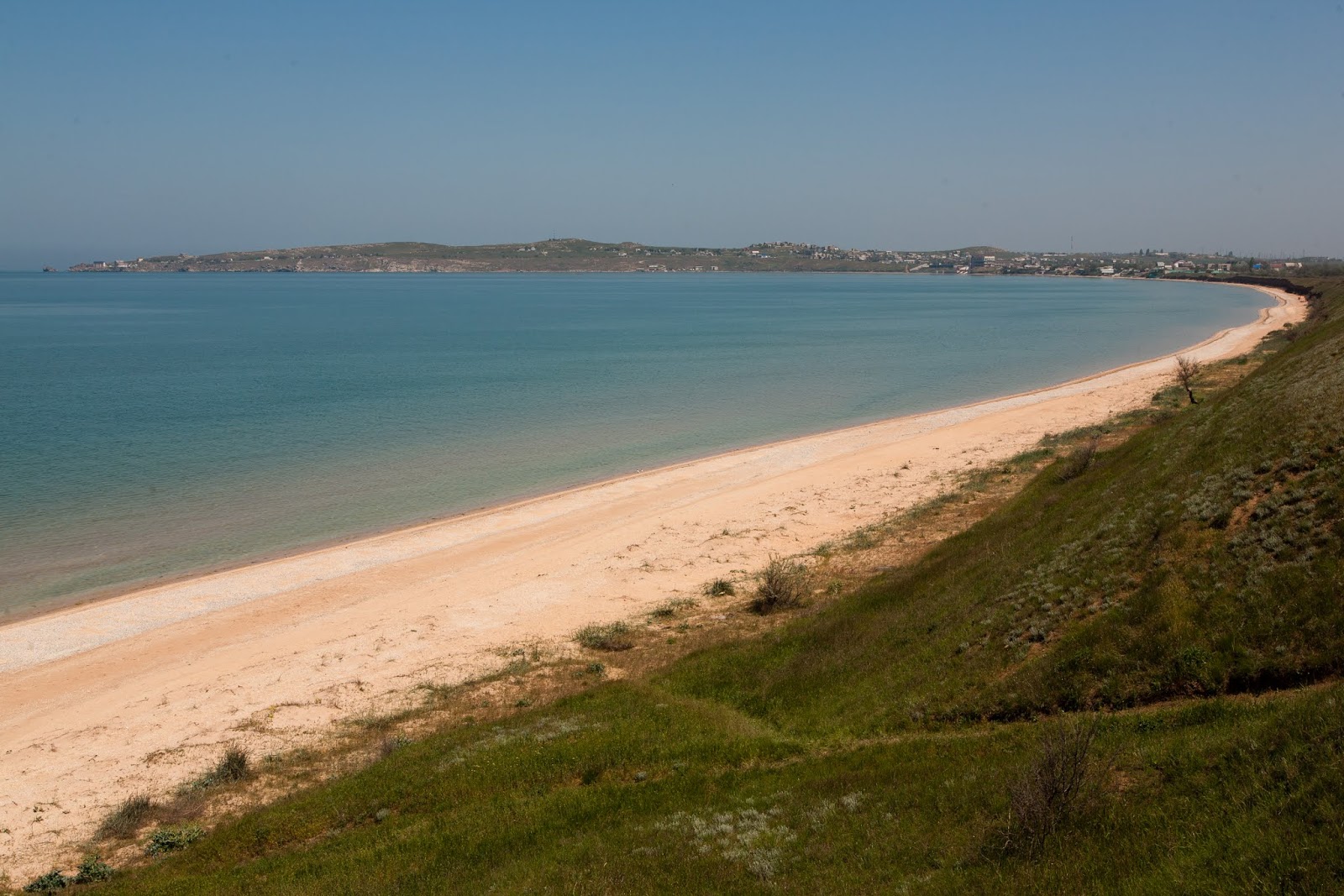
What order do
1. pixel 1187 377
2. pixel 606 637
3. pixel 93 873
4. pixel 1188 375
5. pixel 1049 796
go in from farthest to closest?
pixel 1188 375 < pixel 1187 377 < pixel 606 637 < pixel 93 873 < pixel 1049 796

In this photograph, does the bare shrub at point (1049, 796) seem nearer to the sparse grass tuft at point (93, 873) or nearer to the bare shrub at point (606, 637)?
the sparse grass tuft at point (93, 873)

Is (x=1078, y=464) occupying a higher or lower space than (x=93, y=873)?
higher

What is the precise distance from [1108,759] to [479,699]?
12708 millimetres

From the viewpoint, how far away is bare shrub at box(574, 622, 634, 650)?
70.7 feet

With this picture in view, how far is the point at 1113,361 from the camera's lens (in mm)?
83750

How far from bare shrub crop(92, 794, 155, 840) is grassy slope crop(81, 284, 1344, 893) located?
1.83m

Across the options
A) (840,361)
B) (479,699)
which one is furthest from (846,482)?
(840,361)

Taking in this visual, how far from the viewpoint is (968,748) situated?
1180 cm

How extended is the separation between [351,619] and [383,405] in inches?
1570

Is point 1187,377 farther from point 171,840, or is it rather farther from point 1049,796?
point 171,840

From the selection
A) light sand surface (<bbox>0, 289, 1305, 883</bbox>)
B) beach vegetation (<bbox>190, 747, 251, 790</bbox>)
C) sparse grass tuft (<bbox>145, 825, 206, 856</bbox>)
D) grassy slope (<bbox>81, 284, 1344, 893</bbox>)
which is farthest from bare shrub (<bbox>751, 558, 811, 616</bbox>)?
sparse grass tuft (<bbox>145, 825, 206, 856</bbox>)

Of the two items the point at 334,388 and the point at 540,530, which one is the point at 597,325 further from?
the point at 540,530

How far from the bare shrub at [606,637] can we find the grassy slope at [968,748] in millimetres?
2817

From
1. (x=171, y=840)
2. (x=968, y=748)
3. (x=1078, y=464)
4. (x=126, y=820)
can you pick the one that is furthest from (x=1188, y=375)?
(x=126, y=820)
